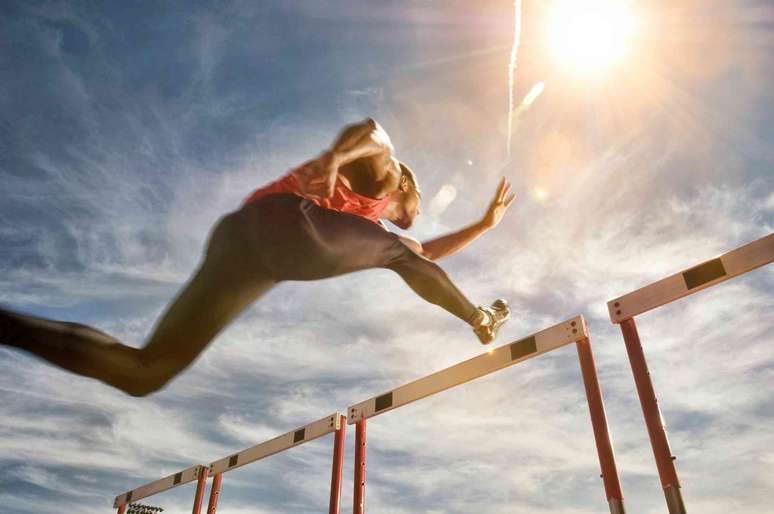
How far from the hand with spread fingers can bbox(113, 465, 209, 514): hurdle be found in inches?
207

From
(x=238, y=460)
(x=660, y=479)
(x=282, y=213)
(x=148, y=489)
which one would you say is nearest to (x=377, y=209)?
(x=282, y=213)

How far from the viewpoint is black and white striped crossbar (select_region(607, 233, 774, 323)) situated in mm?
3389

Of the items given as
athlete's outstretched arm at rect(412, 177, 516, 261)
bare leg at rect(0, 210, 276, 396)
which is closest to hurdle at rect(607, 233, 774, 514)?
athlete's outstretched arm at rect(412, 177, 516, 261)

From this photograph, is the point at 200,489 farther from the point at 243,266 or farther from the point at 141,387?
the point at 243,266

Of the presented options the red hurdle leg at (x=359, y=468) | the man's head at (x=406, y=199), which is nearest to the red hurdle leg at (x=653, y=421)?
the man's head at (x=406, y=199)

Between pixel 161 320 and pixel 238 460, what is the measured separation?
15.0ft

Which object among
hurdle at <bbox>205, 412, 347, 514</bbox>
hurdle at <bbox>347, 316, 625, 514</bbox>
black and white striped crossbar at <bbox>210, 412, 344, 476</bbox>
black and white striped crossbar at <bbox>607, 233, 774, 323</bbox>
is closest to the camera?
black and white striped crossbar at <bbox>607, 233, 774, 323</bbox>

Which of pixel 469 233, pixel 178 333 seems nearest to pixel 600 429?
pixel 469 233

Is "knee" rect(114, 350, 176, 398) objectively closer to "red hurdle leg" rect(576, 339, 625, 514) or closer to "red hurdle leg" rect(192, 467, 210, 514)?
"red hurdle leg" rect(576, 339, 625, 514)

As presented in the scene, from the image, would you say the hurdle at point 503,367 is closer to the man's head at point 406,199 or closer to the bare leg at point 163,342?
the man's head at point 406,199

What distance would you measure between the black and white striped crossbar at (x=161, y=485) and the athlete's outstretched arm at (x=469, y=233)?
4.85m

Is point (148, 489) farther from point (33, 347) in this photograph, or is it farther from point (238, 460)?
point (33, 347)

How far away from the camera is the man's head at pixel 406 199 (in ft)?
12.1

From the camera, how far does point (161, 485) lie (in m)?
7.74
